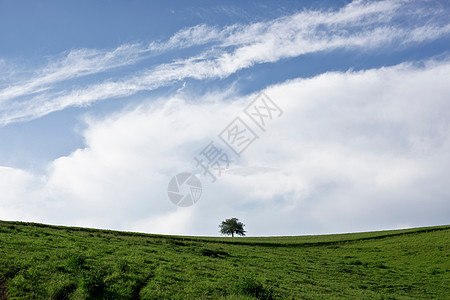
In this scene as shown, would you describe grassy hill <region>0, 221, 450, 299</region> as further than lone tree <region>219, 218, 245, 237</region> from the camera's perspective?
No

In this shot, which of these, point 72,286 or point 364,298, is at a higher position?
point 72,286

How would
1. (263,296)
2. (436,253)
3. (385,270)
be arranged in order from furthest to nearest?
(436,253) → (385,270) → (263,296)

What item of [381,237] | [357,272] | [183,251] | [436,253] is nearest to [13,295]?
[183,251]

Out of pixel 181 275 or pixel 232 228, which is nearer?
pixel 181 275

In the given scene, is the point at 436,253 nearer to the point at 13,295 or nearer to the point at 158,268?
the point at 158,268

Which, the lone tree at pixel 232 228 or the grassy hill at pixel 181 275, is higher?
the lone tree at pixel 232 228

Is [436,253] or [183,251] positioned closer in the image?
[183,251]

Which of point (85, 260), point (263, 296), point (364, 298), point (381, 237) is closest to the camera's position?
point (263, 296)

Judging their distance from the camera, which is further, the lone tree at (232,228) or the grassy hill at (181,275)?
the lone tree at (232,228)

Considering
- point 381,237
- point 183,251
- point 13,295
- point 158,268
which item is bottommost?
point 13,295

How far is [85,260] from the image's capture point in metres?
21.5

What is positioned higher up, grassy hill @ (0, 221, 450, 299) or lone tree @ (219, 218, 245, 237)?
lone tree @ (219, 218, 245, 237)

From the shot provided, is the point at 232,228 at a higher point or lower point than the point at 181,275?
higher

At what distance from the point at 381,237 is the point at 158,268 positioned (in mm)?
57096
